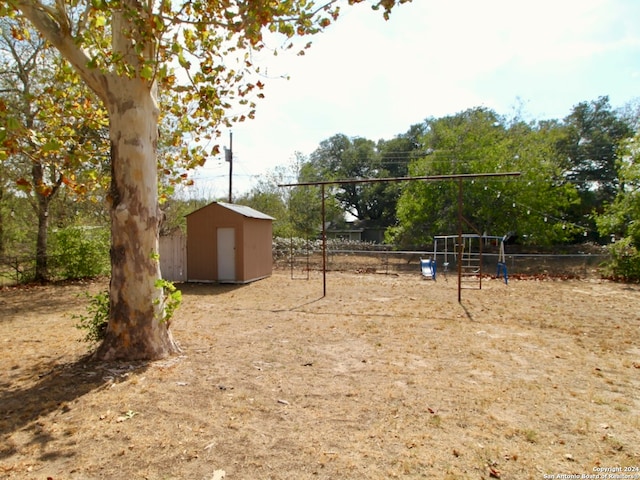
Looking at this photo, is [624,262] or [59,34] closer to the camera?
[59,34]

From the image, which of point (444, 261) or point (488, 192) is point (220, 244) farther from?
point (488, 192)

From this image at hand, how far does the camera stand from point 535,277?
52.0 feet

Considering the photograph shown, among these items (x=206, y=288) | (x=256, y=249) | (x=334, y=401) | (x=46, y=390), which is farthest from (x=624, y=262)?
(x=46, y=390)

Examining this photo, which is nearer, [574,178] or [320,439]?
[320,439]

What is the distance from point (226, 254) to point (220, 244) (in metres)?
0.42

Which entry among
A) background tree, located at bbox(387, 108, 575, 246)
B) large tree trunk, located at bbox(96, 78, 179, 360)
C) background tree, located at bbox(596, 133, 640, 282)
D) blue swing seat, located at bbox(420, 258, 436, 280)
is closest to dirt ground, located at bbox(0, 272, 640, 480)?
large tree trunk, located at bbox(96, 78, 179, 360)

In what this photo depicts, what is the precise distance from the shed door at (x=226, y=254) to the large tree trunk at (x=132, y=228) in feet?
29.0

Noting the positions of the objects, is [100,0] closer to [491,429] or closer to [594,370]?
[491,429]

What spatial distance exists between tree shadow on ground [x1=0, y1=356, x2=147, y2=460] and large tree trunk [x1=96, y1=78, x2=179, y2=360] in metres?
0.30

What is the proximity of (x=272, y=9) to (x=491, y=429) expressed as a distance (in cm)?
515

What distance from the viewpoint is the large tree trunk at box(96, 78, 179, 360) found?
16.1 feet

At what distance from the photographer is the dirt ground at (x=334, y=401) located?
284cm

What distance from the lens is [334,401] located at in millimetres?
3930

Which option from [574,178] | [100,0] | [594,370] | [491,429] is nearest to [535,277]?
[594,370]
